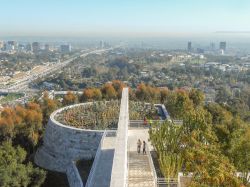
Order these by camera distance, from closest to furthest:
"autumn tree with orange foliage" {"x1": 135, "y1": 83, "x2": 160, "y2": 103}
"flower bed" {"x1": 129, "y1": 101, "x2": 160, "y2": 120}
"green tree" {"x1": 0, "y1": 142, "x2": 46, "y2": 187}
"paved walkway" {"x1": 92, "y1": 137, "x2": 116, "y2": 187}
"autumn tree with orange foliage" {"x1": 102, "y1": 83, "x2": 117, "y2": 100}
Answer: "paved walkway" {"x1": 92, "y1": 137, "x2": 116, "y2": 187}, "green tree" {"x1": 0, "y1": 142, "x2": 46, "y2": 187}, "flower bed" {"x1": 129, "y1": 101, "x2": 160, "y2": 120}, "autumn tree with orange foliage" {"x1": 102, "y1": 83, "x2": 117, "y2": 100}, "autumn tree with orange foliage" {"x1": 135, "y1": 83, "x2": 160, "y2": 103}

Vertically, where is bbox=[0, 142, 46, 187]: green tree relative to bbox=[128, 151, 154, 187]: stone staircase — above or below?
below

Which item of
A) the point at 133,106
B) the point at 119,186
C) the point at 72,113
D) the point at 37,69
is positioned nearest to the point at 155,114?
the point at 133,106

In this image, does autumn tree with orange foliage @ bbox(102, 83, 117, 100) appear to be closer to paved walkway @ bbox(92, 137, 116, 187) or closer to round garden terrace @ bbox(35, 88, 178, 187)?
round garden terrace @ bbox(35, 88, 178, 187)

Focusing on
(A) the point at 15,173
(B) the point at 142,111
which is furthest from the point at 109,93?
(A) the point at 15,173

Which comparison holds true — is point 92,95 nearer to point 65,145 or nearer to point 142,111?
point 142,111

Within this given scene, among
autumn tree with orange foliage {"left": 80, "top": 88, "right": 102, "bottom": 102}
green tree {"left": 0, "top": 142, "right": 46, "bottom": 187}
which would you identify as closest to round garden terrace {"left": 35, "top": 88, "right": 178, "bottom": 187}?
green tree {"left": 0, "top": 142, "right": 46, "bottom": 187}

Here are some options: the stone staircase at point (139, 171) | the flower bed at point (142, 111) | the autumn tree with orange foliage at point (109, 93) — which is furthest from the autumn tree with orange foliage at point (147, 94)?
the stone staircase at point (139, 171)
